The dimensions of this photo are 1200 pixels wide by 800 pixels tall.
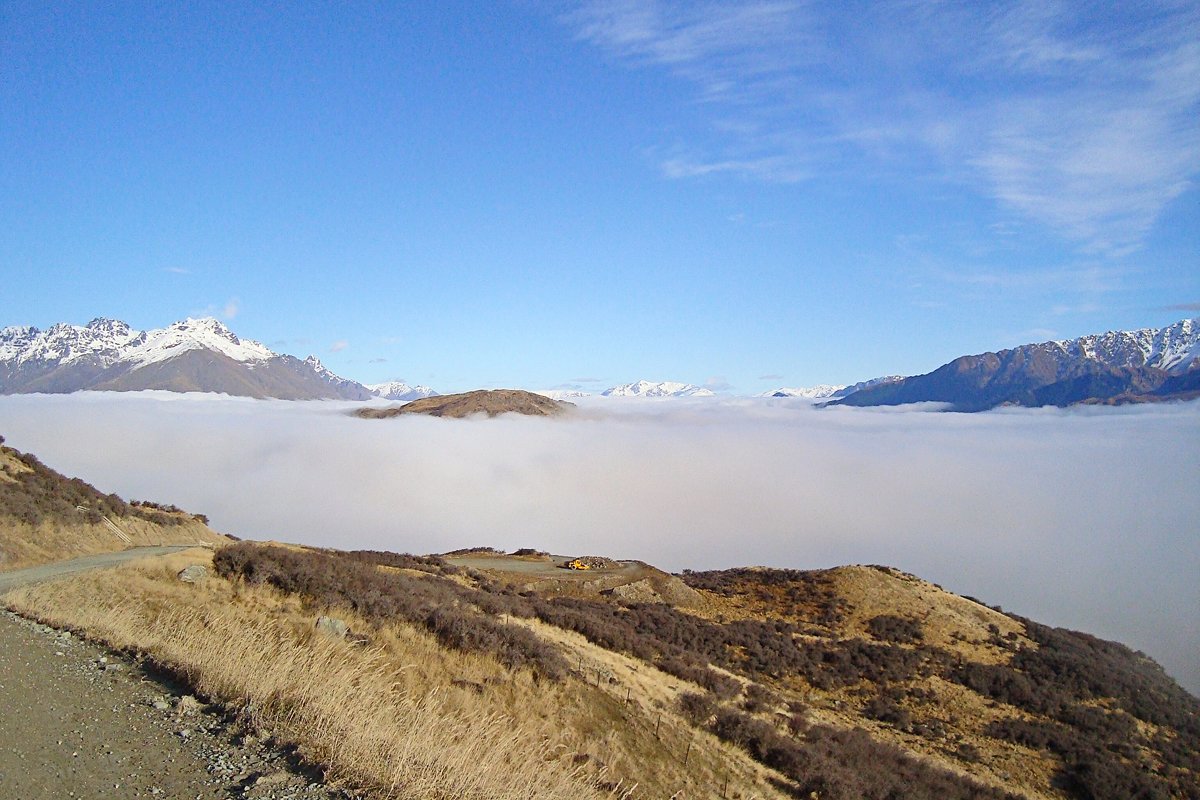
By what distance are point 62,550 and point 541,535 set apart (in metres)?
120

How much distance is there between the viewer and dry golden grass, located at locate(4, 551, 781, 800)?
6145 millimetres

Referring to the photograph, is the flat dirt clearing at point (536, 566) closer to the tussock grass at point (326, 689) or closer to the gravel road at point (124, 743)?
the tussock grass at point (326, 689)

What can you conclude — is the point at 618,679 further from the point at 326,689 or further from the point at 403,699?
the point at 326,689

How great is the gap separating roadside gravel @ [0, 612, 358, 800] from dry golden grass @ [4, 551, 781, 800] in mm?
258

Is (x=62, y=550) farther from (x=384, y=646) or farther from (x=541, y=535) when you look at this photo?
(x=541, y=535)

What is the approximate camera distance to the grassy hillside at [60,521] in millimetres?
22859

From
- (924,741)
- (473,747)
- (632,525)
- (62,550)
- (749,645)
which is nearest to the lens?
(473,747)

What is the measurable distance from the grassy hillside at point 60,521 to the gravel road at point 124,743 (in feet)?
58.7

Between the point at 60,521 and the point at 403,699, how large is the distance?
22.9m

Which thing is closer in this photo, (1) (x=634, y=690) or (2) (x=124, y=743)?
(2) (x=124, y=743)

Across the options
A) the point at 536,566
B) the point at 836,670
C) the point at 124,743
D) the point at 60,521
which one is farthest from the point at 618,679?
the point at 536,566

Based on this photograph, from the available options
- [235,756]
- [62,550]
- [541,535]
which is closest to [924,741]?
[235,756]

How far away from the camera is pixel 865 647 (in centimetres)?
2870

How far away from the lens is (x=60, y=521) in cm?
2519
